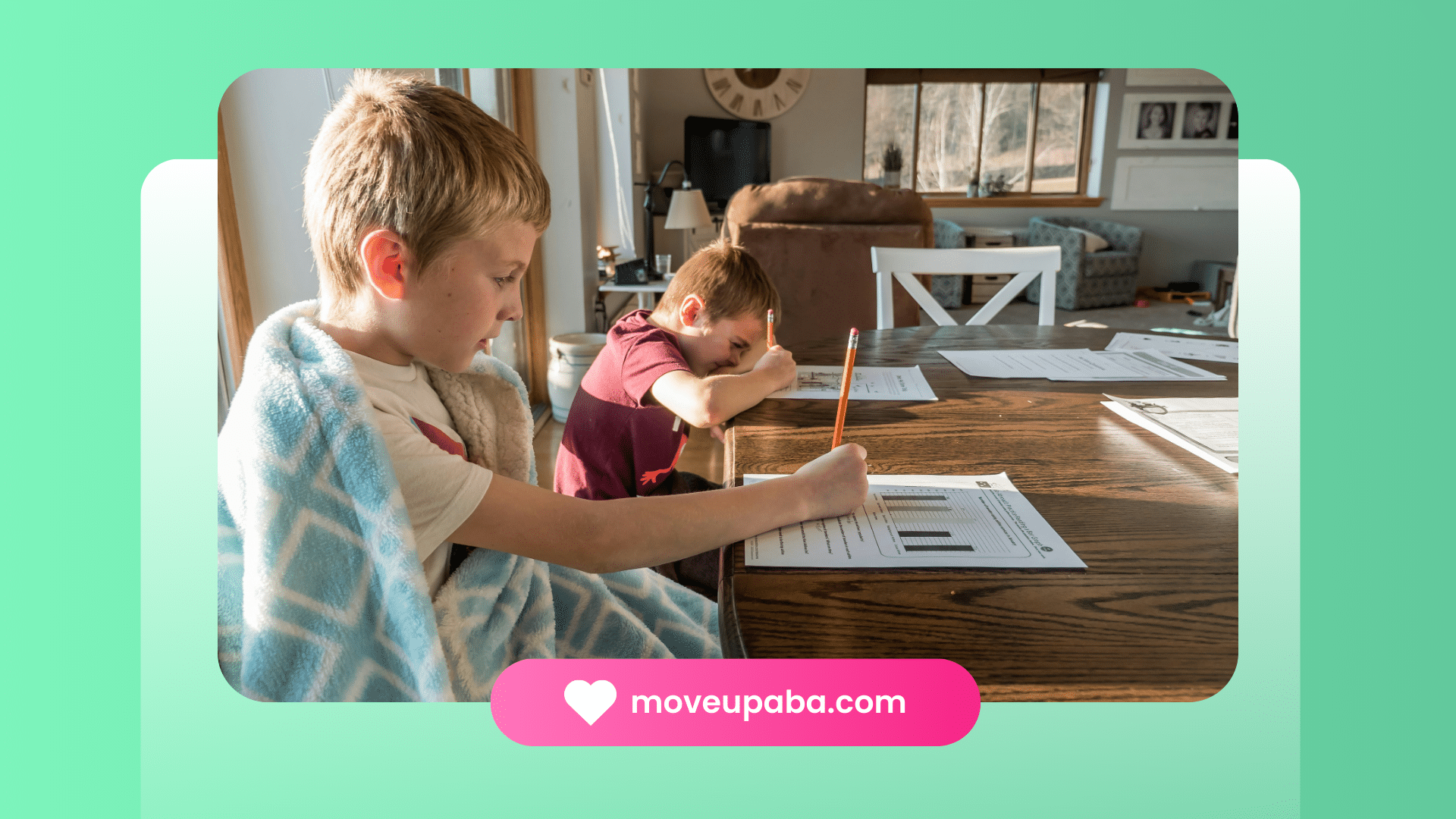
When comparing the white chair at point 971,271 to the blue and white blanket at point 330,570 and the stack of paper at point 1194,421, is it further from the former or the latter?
the blue and white blanket at point 330,570

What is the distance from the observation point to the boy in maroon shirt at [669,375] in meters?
1.01

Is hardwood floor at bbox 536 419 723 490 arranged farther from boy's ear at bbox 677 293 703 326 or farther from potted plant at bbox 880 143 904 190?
potted plant at bbox 880 143 904 190

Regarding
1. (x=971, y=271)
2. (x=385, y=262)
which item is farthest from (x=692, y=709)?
(x=971, y=271)

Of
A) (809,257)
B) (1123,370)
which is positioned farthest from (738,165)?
(1123,370)

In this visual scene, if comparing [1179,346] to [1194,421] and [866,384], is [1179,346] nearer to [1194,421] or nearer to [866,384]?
[1194,421]

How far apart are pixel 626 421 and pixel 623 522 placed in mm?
504

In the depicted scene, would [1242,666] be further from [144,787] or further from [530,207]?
[144,787]

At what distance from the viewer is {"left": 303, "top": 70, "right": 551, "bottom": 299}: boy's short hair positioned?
0.53 metres

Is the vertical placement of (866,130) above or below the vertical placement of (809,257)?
above

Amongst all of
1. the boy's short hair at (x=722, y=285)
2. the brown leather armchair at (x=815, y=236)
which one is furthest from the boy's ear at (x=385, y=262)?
the brown leather armchair at (x=815, y=236)

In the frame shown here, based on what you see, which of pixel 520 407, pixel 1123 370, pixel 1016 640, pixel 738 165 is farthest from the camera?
pixel 738 165

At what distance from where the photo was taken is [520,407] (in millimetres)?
731

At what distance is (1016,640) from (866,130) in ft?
1.70

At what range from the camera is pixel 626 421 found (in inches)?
43.0
